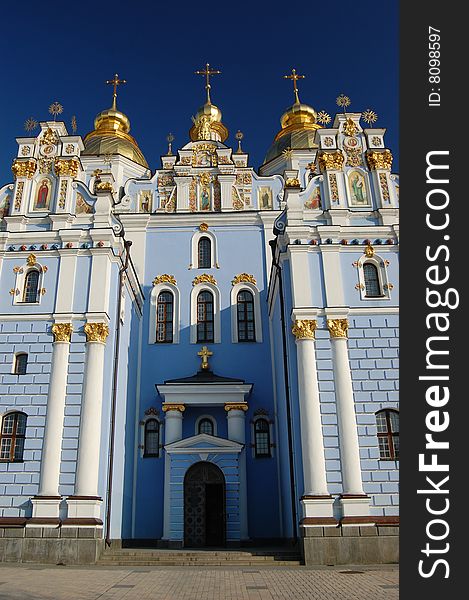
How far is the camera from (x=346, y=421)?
16188mm

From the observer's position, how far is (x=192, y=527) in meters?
19.1

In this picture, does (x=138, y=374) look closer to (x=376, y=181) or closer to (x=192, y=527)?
(x=192, y=527)

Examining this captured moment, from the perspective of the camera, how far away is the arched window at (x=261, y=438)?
68.2 feet

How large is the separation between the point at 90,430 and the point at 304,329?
6.78 meters

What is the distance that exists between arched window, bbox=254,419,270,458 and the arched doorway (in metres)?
1.84

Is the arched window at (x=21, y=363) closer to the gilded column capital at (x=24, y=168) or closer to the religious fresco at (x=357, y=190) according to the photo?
the gilded column capital at (x=24, y=168)

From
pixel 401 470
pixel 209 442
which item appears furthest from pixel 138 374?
pixel 401 470

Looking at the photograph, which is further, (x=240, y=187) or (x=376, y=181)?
(x=240, y=187)

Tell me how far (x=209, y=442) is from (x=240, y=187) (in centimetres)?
1185

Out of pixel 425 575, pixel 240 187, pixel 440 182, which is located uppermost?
pixel 240 187

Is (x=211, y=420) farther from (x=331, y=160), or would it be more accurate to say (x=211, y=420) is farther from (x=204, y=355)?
(x=331, y=160)

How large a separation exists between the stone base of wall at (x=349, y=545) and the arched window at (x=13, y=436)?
8.30m

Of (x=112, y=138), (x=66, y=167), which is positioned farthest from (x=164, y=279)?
(x=112, y=138)

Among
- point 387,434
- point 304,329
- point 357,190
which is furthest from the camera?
point 357,190
